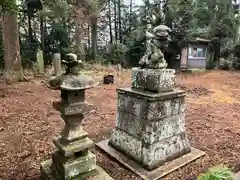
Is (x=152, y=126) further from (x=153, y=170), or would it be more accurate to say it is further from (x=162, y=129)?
(x=153, y=170)

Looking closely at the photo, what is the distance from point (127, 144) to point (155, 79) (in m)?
1.17

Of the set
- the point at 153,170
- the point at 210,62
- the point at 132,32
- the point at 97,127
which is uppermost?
the point at 132,32

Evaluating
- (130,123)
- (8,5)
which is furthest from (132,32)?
(130,123)

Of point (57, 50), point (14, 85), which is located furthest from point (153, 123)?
point (57, 50)

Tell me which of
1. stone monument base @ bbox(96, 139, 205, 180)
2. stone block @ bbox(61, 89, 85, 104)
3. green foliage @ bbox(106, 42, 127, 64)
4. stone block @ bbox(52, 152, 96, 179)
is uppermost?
green foliage @ bbox(106, 42, 127, 64)

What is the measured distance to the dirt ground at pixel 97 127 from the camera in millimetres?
3623

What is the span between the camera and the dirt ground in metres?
3.62

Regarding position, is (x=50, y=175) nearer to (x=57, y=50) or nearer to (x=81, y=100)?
(x=81, y=100)

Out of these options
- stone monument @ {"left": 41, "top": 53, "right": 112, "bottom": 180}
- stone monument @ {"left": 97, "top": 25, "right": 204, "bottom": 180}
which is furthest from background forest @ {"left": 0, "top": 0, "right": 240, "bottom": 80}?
stone monument @ {"left": 41, "top": 53, "right": 112, "bottom": 180}

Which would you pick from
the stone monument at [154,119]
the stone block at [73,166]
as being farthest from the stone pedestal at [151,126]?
the stone block at [73,166]

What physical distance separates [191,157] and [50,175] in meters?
2.22

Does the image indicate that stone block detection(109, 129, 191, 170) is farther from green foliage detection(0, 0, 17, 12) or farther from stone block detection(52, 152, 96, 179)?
green foliage detection(0, 0, 17, 12)

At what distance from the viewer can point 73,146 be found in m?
2.92

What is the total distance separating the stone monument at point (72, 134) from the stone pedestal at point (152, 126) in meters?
0.80
